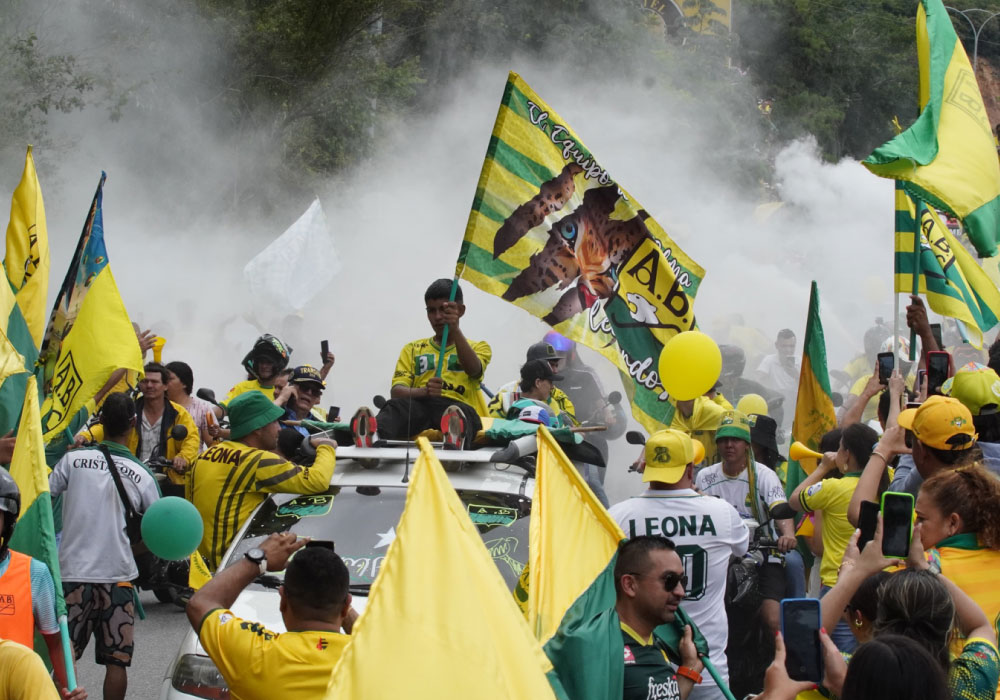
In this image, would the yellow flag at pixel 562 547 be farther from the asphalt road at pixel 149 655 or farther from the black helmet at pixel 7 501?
the asphalt road at pixel 149 655

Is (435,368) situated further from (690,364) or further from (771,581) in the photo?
(771,581)

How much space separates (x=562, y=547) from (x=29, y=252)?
5.00 meters

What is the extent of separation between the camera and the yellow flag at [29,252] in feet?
24.0

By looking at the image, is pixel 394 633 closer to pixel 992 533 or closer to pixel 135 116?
pixel 992 533

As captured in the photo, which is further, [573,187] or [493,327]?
[493,327]

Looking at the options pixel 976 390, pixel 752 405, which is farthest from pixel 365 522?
pixel 752 405

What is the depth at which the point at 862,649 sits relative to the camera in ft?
9.24

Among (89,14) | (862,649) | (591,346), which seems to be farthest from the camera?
(89,14)

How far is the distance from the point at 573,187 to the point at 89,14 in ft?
49.0

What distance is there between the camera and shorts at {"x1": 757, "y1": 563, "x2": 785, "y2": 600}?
6234mm

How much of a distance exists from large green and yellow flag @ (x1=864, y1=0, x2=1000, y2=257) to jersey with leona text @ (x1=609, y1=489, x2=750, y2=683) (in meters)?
1.60

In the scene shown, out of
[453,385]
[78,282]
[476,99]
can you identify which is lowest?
[453,385]

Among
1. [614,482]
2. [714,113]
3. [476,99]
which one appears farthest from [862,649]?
[714,113]

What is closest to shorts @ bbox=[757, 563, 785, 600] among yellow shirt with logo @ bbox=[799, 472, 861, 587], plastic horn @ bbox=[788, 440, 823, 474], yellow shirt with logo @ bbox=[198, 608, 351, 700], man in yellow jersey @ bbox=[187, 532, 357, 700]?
yellow shirt with logo @ bbox=[799, 472, 861, 587]
